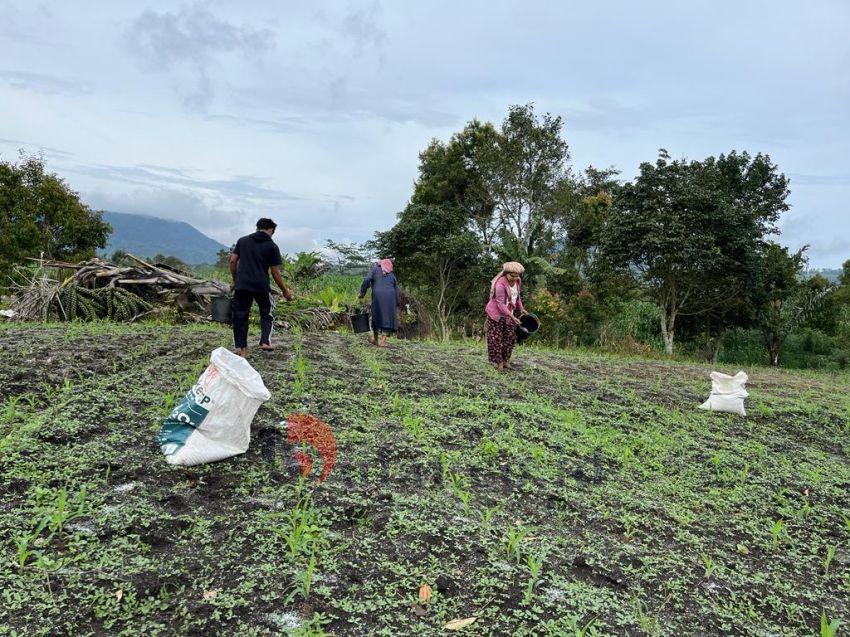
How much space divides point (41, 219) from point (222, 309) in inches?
634

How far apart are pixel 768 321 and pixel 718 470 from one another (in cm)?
1497

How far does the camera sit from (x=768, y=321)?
16.9 meters

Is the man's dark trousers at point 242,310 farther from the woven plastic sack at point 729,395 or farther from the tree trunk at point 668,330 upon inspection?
the tree trunk at point 668,330

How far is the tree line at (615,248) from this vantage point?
49.6 ft

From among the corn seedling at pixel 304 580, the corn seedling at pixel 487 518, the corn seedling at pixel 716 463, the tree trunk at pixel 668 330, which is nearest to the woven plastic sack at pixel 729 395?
the corn seedling at pixel 716 463

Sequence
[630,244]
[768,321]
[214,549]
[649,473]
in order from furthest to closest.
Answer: [768,321] < [630,244] < [649,473] < [214,549]

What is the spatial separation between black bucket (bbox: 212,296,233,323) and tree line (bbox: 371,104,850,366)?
10200 millimetres

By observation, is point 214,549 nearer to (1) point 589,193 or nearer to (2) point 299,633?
(2) point 299,633

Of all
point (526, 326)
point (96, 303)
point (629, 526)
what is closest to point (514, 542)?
point (629, 526)

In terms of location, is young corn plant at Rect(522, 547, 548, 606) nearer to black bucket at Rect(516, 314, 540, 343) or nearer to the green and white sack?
the green and white sack

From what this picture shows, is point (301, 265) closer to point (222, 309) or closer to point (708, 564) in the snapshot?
point (222, 309)

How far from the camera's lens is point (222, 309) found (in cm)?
700

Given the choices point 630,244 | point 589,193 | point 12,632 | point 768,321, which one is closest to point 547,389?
point 12,632

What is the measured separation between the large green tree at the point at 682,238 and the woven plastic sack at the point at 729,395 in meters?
9.28
